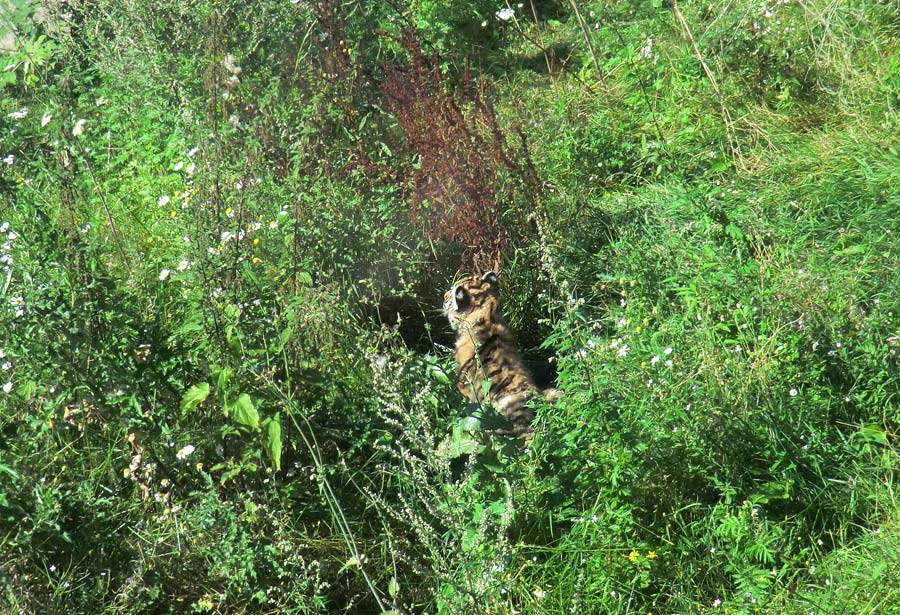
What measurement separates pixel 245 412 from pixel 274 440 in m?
0.14

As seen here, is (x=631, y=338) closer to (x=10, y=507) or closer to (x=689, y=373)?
(x=689, y=373)

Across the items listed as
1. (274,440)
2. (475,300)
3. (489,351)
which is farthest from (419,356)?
(274,440)

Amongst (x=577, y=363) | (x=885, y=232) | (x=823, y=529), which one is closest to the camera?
(x=823, y=529)

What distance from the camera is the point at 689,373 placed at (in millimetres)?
3834

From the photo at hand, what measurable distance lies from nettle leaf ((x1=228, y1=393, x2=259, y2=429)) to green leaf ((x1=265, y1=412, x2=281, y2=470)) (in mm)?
51

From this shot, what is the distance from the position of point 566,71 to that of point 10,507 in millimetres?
5081

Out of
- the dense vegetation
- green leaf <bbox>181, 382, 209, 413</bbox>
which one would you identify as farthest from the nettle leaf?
green leaf <bbox>181, 382, 209, 413</bbox>

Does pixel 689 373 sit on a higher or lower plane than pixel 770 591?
higher

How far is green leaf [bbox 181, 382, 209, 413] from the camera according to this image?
3.36 m

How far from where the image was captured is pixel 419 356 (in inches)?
161

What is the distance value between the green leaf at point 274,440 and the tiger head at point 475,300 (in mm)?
1527

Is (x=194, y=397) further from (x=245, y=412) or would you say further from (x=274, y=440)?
(x=274, y=440)

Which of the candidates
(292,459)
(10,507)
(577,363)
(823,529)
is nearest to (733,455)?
(823,529)

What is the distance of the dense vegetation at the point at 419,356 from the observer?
329cm
